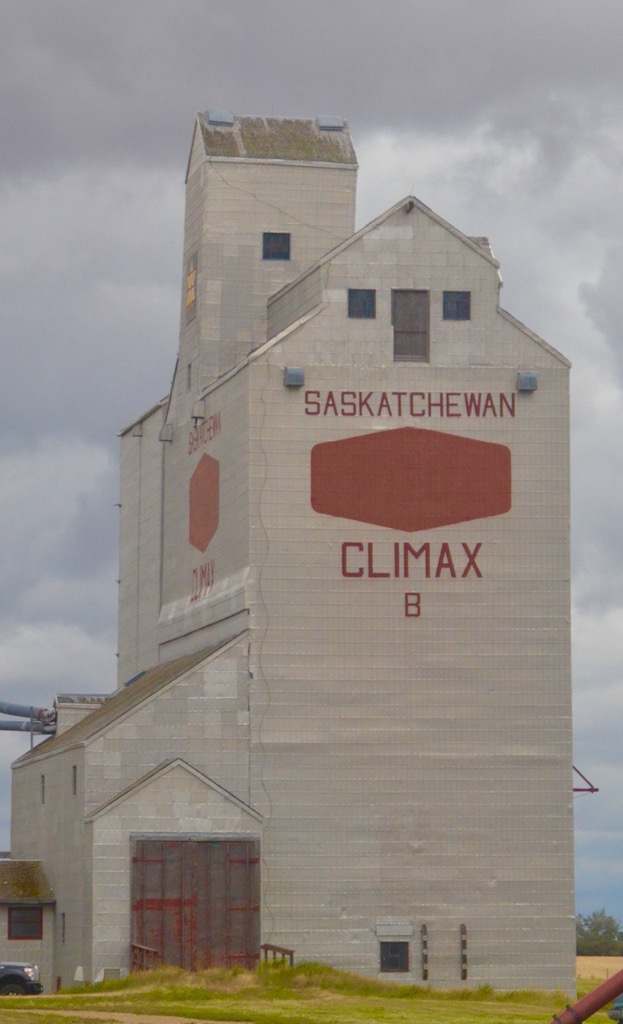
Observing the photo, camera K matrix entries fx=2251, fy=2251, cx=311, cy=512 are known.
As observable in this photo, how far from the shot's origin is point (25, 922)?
3396 inches

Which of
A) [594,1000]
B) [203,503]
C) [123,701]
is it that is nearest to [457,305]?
[203,503]

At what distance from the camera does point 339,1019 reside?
64.6m

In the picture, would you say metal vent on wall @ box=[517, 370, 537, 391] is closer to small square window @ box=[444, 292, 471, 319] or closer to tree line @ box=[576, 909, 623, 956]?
small square window @ box=[444, 292, 471, 319]

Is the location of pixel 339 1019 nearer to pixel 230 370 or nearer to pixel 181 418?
pixel 230 370

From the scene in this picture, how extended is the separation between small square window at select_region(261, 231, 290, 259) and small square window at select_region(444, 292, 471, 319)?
11076mm

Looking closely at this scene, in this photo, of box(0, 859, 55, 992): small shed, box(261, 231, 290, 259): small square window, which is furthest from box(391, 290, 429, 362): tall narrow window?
box(0, 859, 55, 992): small shed

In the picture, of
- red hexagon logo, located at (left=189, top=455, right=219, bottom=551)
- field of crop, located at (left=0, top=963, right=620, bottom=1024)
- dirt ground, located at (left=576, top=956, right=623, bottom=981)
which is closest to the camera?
field of crop, located at (left=0, top=963, right=620, bottom=1024)

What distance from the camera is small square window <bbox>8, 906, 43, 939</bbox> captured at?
283ft

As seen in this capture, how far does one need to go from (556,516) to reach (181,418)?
61.0ft

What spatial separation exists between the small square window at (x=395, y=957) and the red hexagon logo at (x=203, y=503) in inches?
703

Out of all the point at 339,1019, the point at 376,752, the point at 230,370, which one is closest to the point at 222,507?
the point at 230,370

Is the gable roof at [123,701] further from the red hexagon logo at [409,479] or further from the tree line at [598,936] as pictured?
the tree line at [598,936]

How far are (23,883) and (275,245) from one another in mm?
28457

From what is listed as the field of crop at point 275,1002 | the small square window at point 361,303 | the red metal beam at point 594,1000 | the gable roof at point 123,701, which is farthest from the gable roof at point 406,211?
the red metal beam at point 594,1000
